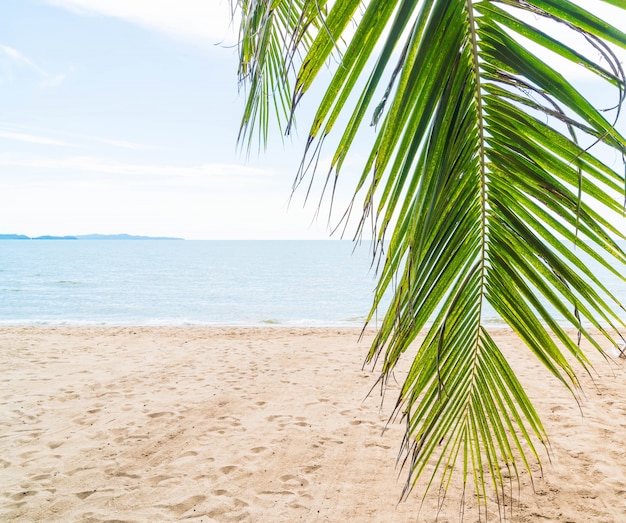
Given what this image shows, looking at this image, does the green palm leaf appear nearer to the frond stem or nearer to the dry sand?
the frond stem

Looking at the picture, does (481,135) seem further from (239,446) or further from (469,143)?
(239,446)

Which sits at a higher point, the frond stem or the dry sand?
the frond stem

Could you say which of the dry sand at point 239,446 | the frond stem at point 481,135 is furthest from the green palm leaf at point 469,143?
the dry sand at point 239,446

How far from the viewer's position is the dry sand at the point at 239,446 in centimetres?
309

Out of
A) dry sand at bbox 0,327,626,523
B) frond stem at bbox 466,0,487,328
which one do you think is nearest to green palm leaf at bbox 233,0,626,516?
frond stem at bbox 466,0,487,328

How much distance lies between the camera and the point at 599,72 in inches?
25.6

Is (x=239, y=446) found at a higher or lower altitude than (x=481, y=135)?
lower

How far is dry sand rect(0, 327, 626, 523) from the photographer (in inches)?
122

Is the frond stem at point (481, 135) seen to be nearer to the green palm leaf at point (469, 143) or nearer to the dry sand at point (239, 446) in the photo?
the green palm leaf at point (469, 143)

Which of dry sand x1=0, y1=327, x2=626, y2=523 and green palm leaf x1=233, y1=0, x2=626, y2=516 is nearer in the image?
green palm leaf x1=233, y1=0, x2=626, y2=516

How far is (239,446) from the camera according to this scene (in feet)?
13.4

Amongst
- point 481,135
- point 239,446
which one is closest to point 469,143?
point 481,135

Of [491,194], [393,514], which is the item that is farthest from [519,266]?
[393,514]

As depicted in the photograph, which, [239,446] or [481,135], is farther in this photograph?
[239,446]
